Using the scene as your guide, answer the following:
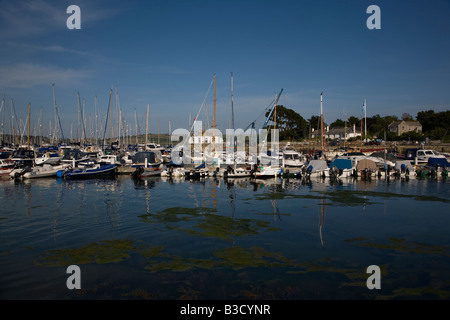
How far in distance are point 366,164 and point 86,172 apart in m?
38.4

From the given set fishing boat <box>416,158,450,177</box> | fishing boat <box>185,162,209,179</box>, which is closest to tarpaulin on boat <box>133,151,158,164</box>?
fishing boat <box>185,162,209,179</box>

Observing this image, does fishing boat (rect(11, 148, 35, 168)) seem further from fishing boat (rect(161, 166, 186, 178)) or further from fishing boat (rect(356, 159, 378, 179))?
fishing boat (rect(356, 159, 378, 179))

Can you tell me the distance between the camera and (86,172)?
44.1 m

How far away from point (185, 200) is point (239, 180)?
15.6 meters

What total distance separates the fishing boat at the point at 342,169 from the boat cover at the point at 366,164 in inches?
39.6

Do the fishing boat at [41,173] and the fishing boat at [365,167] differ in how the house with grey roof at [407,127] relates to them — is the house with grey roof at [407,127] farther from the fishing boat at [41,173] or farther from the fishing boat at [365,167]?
the fishing boat at [41,173]

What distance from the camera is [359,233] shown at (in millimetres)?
16844

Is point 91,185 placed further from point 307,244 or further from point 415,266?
point 415,266

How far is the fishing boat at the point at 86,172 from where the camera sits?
4331 centimetres

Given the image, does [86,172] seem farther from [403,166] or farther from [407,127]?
[407,127]

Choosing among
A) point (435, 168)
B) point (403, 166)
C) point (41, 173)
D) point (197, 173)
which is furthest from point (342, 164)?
point (41, 173)

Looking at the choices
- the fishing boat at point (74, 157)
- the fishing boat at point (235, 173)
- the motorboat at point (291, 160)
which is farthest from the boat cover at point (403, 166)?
the fishing boat at point (74, 157)

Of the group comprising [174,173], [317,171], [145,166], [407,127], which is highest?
[407,127]
